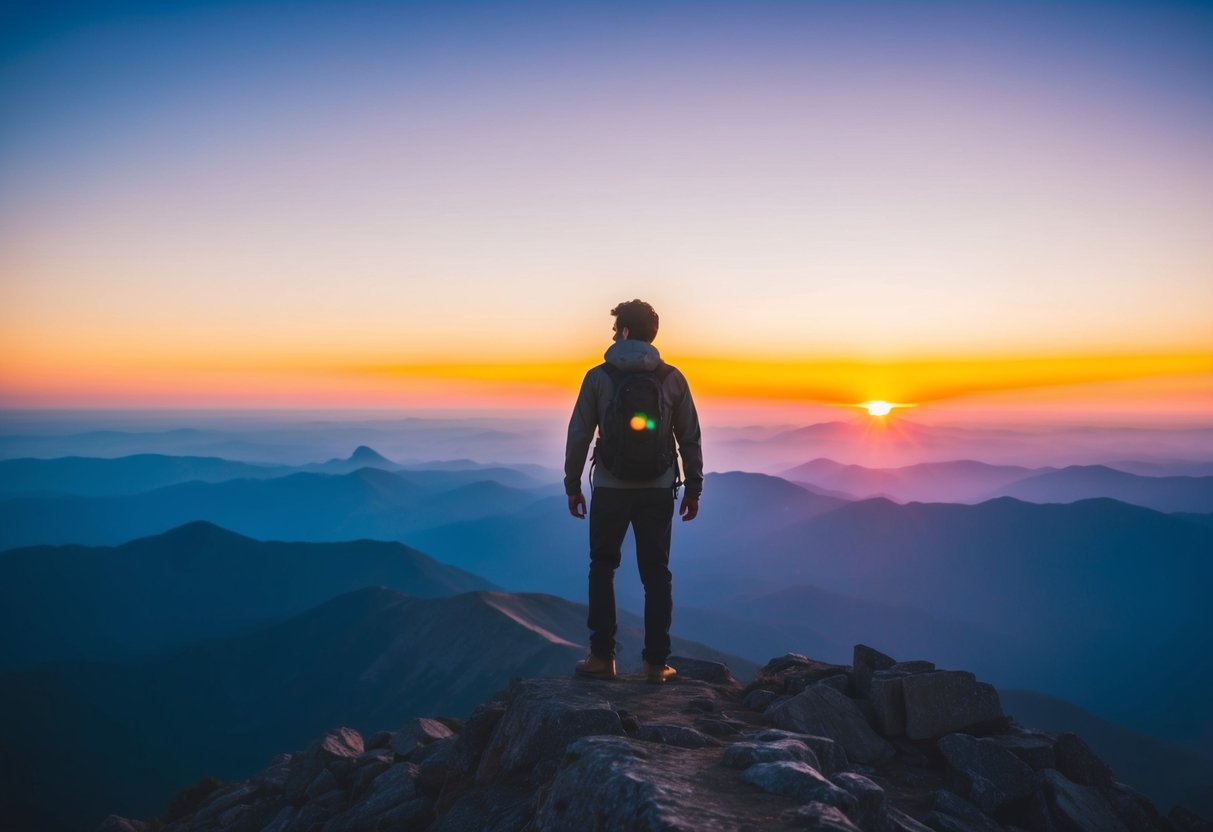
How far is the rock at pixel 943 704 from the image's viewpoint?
7.69m

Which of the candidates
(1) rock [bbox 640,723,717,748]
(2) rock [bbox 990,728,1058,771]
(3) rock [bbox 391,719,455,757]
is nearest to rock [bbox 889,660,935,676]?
(2) rock [bbox 990,728,1058,771]

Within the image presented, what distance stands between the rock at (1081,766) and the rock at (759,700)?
3189 millimetres

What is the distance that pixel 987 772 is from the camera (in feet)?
22.7

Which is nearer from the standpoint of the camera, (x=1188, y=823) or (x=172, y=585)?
(x=1188, y=823)

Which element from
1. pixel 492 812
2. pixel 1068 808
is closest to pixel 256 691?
pixel 492 812

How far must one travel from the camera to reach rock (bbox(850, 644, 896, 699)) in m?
8.62

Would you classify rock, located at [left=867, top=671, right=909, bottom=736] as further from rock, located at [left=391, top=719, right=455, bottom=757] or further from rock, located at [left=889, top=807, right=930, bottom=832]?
rock, located at [left=391, top=719, right=455, bottom=757]

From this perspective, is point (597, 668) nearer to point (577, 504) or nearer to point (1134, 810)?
point (577, 504)

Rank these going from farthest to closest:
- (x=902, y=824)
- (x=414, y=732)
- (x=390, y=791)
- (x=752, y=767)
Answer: (x=414, y=732) → (x=390, y=791) → (x=902, y=824) → (x=752, y=767)

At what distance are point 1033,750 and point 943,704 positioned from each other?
39.0 inches

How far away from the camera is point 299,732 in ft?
227

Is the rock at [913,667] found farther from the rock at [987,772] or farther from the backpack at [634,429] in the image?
the backpack at [634,429]

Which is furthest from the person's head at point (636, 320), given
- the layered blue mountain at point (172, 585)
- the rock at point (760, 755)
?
the layered blue mountain at point (172, 585)

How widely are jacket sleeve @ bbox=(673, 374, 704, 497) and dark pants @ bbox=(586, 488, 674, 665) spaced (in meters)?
0.43
